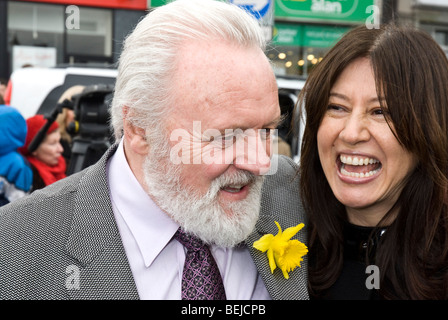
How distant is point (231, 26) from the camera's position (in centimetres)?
202

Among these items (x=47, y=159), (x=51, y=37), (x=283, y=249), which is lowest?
(x=47, y=159)

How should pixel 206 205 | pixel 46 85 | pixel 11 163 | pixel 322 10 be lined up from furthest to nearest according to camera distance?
pixel 322 10
pixel 46 85
pixel 11 163
pixel 206 205

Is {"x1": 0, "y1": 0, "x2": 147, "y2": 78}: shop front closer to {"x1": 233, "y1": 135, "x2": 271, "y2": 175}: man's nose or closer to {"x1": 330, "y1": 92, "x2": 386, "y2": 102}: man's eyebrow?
{"x1": 330, "y1": 92, "x2": 386, "y2": 102}: man's eyebrow

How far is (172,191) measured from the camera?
2.02m

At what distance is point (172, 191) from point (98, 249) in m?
0.32

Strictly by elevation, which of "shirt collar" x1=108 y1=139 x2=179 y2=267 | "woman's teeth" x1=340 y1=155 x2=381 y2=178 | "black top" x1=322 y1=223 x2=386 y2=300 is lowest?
"black top" x1=322 y1=223 x2=386 y2=300

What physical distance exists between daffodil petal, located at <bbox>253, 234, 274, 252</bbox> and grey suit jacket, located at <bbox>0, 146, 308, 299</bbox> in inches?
1.7

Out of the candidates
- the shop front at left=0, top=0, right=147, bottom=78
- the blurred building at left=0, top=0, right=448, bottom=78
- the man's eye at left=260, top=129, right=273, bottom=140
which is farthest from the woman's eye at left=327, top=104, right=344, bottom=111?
the shop front at left=0, top=0, right=147, bottom=78

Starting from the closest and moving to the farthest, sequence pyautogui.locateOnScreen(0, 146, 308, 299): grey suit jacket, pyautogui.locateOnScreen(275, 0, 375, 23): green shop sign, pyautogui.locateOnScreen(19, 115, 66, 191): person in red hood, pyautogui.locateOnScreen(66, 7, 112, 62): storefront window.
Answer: pyautogui.locateOnScreen(0, 146, 308, 299): grey suit jacket < pyautogui.locateOnScreen(19, 115, 66, 191): person in red hood < pyautogui.locateOnScreen(66, 7, 112, 62): storefront window < pyautogui.locateOnScreen(275, 0, 375, 23): green shop sign

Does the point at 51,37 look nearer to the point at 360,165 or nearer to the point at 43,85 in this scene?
the point at 43,85

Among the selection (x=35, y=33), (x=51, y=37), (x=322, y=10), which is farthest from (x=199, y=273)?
(x=322, y=10)

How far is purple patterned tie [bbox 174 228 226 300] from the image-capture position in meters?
1.94

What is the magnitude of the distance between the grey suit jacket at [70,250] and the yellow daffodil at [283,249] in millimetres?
39

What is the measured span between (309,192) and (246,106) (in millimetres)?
726
